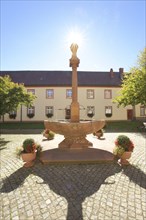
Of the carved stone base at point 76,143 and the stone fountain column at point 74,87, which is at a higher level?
the stone fountain column at point 74,87

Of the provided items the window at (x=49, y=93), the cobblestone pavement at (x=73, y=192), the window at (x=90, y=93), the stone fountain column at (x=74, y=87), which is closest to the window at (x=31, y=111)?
the window at (x=49, y=93)

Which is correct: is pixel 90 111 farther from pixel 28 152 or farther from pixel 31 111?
pixel 28 152

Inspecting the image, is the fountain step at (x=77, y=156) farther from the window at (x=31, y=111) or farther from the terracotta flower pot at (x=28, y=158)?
the window at (x=31, y=111)

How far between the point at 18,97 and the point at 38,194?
57.6 ft

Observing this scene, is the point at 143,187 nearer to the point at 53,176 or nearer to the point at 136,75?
the point at 53,176

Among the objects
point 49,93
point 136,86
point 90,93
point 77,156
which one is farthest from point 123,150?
point 49,93

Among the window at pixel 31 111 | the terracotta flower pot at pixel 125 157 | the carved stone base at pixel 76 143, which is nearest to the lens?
the terracotta flower pot at pixel 125 157

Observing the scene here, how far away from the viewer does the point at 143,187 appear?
242 inches

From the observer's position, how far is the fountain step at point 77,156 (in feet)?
28.5

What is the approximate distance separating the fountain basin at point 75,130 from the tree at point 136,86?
46.4ft

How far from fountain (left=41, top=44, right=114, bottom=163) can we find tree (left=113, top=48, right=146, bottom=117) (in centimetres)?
1386

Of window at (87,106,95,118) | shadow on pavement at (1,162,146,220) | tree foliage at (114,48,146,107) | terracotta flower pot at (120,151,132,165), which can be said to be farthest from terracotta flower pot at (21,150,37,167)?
window at (87,106,95,118)

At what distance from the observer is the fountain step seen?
8.70 m

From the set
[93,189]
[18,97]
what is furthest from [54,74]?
[93,189]
